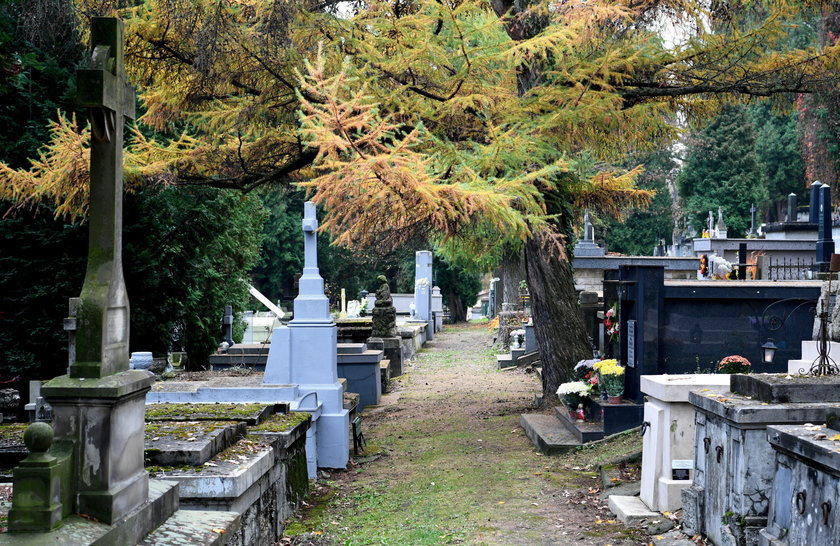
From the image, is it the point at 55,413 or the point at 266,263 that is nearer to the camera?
the point at 55,413

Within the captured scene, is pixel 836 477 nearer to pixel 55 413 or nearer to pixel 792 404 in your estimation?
pixel 792 404

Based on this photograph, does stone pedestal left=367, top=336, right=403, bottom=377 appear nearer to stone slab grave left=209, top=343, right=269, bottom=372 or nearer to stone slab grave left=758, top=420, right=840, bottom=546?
stone slab grave left=209, top=343, right=269, bottom=372

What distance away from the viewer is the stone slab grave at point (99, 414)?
3.66 metres

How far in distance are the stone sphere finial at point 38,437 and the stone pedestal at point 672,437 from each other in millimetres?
4826

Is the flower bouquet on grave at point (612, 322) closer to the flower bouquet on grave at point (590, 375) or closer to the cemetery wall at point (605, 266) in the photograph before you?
→ the flower bouquet on grave at point (590, 375)

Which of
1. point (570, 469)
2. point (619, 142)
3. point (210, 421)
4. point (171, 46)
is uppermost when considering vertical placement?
point (171, 46)

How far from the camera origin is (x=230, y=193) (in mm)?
17344

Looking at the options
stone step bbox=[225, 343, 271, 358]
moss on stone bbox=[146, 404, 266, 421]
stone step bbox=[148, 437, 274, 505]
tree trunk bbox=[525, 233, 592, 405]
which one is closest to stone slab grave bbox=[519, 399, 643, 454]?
tree trunk bbox=[525, 233, 592, 405]

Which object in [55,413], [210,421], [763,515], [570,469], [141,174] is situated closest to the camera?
[55,413]

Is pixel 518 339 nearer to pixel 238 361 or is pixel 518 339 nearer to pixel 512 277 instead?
pixel 238 361

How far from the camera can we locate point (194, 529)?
15.2ft

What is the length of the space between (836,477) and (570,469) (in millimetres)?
5254

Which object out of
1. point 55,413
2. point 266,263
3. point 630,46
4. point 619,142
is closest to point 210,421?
point 55,413

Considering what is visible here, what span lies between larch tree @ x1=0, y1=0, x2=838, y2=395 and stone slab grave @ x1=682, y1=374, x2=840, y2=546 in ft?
11.9
